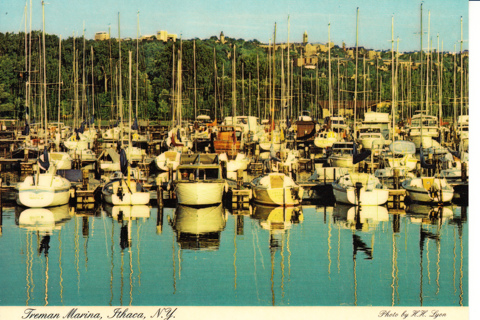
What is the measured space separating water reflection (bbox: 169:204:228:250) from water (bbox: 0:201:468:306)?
42 mm

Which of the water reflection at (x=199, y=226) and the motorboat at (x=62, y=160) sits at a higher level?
the motorboat at (x=62, y=160)

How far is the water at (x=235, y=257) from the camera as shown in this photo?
74.3 ft

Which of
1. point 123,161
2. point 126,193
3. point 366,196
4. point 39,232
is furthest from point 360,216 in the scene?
point 39,232

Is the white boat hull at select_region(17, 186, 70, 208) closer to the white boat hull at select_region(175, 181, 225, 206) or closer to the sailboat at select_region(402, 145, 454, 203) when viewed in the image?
the white boat hull at select_region(175, 181, 225, 206)

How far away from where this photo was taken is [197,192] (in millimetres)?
33812

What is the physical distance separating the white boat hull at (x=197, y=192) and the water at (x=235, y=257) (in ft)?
1.74

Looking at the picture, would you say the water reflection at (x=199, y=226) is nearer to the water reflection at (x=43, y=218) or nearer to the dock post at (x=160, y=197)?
the dock post at (x=160, y=197)

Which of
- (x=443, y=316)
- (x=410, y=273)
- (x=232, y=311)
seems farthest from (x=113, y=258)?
(x=443, y=316)

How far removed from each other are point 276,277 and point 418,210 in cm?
1214

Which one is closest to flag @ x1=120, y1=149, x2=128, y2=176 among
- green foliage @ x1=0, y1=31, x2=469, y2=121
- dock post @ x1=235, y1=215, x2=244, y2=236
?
dock post @ x1=235, y1=215, x2=244, y2=236

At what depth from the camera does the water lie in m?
22.7

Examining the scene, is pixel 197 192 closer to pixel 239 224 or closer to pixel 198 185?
pixel 198 185

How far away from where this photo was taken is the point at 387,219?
32.8 m

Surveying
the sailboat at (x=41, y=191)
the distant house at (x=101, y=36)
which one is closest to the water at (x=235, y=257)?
the sailboat at (x=41, y=191)
